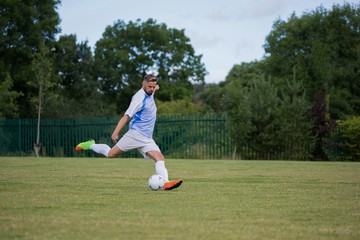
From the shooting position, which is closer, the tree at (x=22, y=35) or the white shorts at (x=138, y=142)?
the white shorts at (x=138, y=142)

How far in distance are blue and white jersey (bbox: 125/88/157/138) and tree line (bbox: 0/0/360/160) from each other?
16711 mm

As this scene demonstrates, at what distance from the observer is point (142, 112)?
10.5 metres

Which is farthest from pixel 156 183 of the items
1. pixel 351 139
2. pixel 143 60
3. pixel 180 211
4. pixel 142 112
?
pixel 143 60

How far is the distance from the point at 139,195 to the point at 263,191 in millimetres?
2236

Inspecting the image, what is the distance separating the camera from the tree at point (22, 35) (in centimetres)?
4425

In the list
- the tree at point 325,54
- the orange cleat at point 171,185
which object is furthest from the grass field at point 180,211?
the tree at point 325,54

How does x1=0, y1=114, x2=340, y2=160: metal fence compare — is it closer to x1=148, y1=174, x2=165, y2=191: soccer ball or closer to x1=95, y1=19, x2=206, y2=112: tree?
x1=148, y1=174, x2=165, y2=191: soccer ball

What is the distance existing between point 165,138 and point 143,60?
35754 mm

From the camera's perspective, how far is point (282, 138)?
89.6 feet

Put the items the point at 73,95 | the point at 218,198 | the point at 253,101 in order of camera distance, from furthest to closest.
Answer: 1. the point at 73,95
2. the point at 253,101
3. the point at 218,198

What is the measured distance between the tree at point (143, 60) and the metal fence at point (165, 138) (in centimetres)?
2774

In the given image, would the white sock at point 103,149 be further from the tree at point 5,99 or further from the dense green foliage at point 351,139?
the tree at point 5,99

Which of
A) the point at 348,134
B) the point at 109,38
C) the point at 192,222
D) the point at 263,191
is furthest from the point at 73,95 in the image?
the point at 192,222

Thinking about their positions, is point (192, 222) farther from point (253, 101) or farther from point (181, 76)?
point (181, 76)
